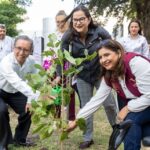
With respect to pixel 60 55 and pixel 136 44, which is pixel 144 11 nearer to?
pixel 136 44

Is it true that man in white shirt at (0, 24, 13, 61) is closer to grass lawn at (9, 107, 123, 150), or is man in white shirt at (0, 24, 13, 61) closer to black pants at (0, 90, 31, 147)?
grass lawn at (9, 107, 123, 150)

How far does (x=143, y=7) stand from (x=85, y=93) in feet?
38.8

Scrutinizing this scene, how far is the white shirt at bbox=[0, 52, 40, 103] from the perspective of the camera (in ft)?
15.5

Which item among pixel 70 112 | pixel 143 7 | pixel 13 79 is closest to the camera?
pixel 13 79

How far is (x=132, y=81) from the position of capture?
145 inches

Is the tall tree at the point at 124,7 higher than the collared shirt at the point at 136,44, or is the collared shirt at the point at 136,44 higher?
the tall tree at the point at 124,7

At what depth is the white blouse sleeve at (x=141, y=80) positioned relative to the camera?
140 inches

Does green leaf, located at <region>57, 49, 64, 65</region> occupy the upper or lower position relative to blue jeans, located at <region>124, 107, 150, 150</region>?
upper

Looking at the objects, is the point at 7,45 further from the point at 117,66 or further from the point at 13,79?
the point at 117,66

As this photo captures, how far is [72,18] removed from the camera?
4.94 meters

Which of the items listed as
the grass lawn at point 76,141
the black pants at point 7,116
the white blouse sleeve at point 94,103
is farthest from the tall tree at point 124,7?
the white blouse sleeve at point 94,103

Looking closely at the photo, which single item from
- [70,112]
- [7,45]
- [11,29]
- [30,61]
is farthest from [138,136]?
[11,29]

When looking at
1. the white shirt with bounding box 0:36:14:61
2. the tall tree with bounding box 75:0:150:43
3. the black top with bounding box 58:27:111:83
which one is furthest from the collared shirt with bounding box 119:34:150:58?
the tall tree with bounding box 75:0:150:43

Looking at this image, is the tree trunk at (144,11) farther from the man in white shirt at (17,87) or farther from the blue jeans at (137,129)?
the blue jeans at (137,129)
